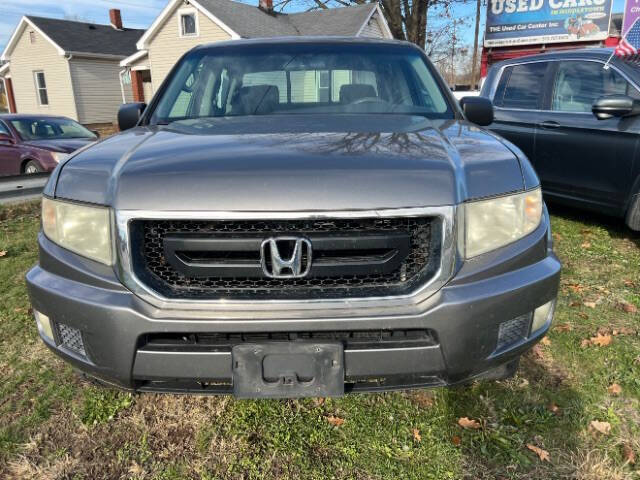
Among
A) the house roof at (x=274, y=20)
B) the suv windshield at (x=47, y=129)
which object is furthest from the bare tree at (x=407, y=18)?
the suv windshield at (x=47, y=129)

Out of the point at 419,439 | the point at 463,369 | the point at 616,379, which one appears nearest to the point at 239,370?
the point at 463,369

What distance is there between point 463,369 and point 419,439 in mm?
613

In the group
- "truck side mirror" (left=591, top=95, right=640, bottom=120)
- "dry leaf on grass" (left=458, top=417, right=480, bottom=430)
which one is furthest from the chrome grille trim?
"truck side mirror" (left=591, top=95, right=640, bottom=120)

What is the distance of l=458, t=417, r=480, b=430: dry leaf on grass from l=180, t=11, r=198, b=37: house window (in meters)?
22.7

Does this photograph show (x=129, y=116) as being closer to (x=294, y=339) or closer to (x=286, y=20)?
(x=294, y=339)

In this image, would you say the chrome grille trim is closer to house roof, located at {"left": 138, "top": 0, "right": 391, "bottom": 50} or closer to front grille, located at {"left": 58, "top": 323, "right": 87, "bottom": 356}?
front grille, located at {"left": 58, "top": 323, "right": 87, "bottom": 356}

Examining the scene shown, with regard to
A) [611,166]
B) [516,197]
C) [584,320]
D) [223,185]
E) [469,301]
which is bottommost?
[584,320]

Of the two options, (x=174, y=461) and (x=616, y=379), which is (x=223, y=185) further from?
(x=616, y=379)

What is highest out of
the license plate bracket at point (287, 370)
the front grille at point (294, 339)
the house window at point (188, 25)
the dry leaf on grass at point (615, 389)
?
the house window at point (188, 25)

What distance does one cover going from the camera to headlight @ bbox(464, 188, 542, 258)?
5.77 feet

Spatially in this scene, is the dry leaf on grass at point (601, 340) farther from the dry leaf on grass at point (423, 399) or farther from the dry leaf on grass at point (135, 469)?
the dry leaf on grass at point (135, 469)

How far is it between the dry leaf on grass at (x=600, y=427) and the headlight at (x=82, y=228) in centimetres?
223

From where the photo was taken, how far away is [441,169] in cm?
173

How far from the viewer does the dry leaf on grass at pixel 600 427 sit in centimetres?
223
